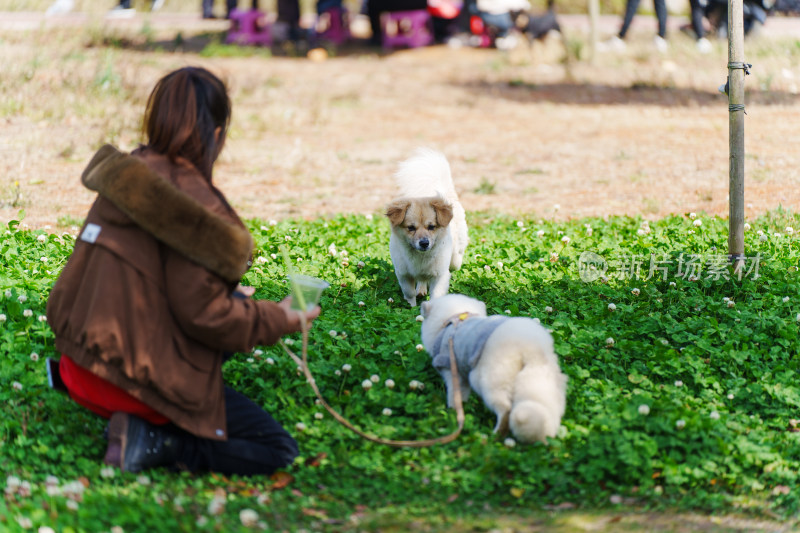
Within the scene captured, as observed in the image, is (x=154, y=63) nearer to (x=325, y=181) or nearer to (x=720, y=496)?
(x=325, y=181)

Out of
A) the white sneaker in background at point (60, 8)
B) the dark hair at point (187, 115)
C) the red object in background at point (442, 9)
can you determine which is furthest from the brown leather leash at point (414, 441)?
the white sneaker in background at point (60, 8)

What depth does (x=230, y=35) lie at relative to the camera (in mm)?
20609

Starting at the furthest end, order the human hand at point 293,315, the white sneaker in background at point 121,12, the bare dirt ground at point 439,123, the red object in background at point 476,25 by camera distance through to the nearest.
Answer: the white sneaker in background at point 121,12
the red object in background at point 476,25
the bare dirt ground at point 439,123
the human hand at point 293,315

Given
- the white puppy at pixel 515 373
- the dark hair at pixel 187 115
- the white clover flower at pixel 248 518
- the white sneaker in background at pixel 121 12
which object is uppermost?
the dark hair at pixel 187 115

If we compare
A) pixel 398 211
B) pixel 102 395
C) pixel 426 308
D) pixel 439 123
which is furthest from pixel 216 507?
pixel 439 123

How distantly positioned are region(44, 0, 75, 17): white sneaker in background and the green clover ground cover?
59.3 ft

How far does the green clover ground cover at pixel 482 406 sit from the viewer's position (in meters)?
3.45

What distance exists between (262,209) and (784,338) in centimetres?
512

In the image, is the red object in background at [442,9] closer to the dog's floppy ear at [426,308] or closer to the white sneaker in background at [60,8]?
the white sneaker in background at [60,8]

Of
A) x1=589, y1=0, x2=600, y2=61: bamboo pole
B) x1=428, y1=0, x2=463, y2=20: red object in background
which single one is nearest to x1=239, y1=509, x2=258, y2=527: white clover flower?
x1=589, y1=0, x2=600, y2=61: bamboo pole

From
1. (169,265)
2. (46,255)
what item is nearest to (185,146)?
(169,265)

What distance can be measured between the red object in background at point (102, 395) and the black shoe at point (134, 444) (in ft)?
0.12

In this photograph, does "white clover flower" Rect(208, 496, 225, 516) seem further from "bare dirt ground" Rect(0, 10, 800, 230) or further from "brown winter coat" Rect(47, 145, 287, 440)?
"bare dirt ground" Rect(0, 10, 800, 230)

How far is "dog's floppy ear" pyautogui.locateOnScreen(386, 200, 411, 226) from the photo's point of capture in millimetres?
5848
